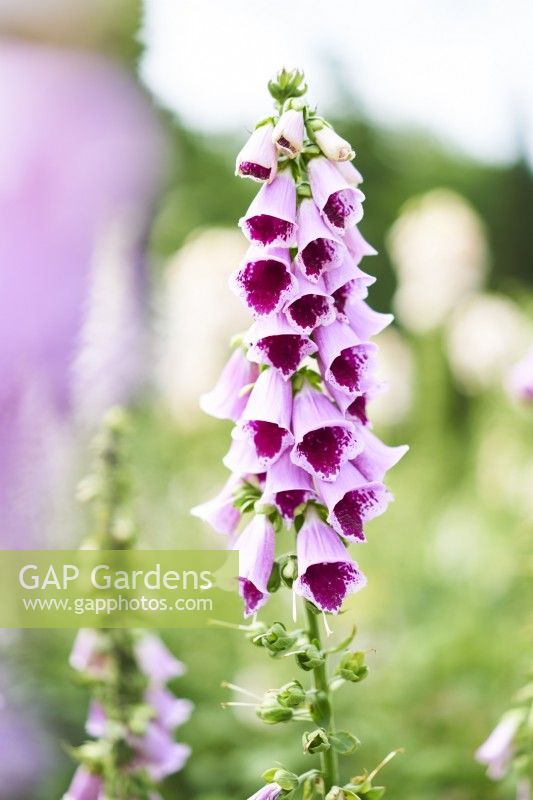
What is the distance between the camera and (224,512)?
1077 mm

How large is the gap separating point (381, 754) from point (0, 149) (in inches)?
82.2

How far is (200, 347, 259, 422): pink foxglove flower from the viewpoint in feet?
3.43

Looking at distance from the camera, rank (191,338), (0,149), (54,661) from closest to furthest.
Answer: (54,661) < (0,149) < (191,338)

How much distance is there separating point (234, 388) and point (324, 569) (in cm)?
23

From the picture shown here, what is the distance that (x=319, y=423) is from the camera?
3.11ft

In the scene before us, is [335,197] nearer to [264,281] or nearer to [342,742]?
[264,281]

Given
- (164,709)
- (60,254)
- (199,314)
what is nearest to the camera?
(164,709)

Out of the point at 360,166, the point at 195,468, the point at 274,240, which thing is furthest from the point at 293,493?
the point at 360,166

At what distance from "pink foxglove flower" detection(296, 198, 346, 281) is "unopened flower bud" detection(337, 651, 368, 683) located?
421 millimetres

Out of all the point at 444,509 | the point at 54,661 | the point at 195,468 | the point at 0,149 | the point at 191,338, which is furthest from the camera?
the point at 444,509

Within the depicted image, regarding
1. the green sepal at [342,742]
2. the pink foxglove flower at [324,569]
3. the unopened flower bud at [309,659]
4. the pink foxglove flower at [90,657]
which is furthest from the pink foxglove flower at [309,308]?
the pink foxglove flower at [90,657]

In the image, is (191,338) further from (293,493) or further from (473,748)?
(293,493)

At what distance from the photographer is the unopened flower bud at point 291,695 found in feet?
3.17

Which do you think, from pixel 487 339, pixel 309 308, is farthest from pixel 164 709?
pixel 487 339
